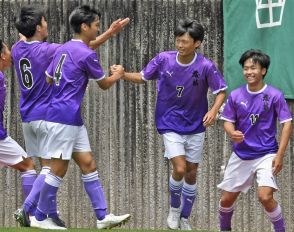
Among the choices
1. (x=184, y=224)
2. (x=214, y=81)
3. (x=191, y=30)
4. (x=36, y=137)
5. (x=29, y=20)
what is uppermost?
(x=29, y=20)

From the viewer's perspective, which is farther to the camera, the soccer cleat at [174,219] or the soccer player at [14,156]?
the soccer cleat at [174,219]

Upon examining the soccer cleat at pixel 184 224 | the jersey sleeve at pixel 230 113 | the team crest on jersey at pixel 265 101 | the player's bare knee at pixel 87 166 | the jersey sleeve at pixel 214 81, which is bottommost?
the soccer cleat at pixel 184 224

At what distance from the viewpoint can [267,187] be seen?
12.1 metres

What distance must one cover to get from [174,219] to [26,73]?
2108 mm

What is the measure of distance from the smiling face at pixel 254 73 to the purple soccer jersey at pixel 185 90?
0.38 metres

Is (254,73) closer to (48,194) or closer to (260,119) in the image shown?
(260,119)

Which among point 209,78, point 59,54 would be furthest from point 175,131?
point 59,54

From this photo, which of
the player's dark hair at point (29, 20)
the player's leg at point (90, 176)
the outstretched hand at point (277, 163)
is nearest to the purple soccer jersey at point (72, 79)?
the player's leg at point (90, 176)

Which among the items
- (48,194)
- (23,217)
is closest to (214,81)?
(48,194)

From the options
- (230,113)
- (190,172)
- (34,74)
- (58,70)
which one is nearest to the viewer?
(58,70)

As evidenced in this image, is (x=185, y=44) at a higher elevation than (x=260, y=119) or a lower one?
higher

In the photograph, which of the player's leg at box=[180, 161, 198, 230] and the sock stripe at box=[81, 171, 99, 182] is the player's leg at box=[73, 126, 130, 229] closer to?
the sock stripe at box=[81, 171, 99, 182]

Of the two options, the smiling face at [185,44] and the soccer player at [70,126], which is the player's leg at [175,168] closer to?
the smiling face at [185,44]

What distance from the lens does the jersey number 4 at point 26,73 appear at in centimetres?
1249
